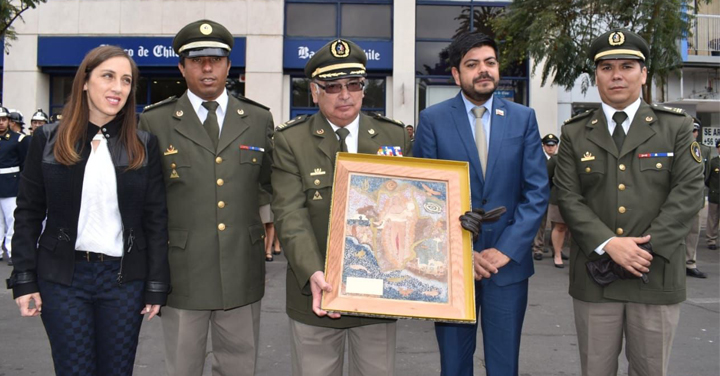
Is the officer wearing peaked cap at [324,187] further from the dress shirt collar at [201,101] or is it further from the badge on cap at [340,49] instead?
the dress shirt collar at [201,101]

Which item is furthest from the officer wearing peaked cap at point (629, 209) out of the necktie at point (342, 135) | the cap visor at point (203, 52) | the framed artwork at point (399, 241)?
the cap visor at point (203, 52)

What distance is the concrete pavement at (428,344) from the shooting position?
4.89m

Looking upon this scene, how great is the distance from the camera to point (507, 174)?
3.21 metres

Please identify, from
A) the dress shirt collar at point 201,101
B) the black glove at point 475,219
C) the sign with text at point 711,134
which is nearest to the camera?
the black glove at point 475,219

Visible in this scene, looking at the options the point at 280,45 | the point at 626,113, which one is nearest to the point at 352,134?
the point at 626,113

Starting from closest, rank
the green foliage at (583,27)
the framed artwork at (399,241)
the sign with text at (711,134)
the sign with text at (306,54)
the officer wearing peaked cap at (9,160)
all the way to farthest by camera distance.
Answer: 1. the framed artwork at (399,241)
2. the officer wearing peaked cap at (9,160)
3. the green foliage at (583,27)
4. the sign with text at (306,54)
5. the sign with text at (711,134)

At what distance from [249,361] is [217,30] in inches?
76.4

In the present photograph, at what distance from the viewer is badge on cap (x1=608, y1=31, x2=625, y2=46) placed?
11.0ft

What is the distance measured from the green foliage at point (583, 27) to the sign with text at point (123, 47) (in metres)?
8.11

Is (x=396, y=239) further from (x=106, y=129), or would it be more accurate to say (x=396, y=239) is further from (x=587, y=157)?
(x=106, y=129)

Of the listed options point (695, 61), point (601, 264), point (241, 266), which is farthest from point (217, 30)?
point (695, 61)

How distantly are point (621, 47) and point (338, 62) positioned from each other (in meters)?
1.66

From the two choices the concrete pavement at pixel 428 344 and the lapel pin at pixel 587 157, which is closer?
the lapel pin at pixel 587 157

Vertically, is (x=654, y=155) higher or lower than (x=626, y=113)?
lower
